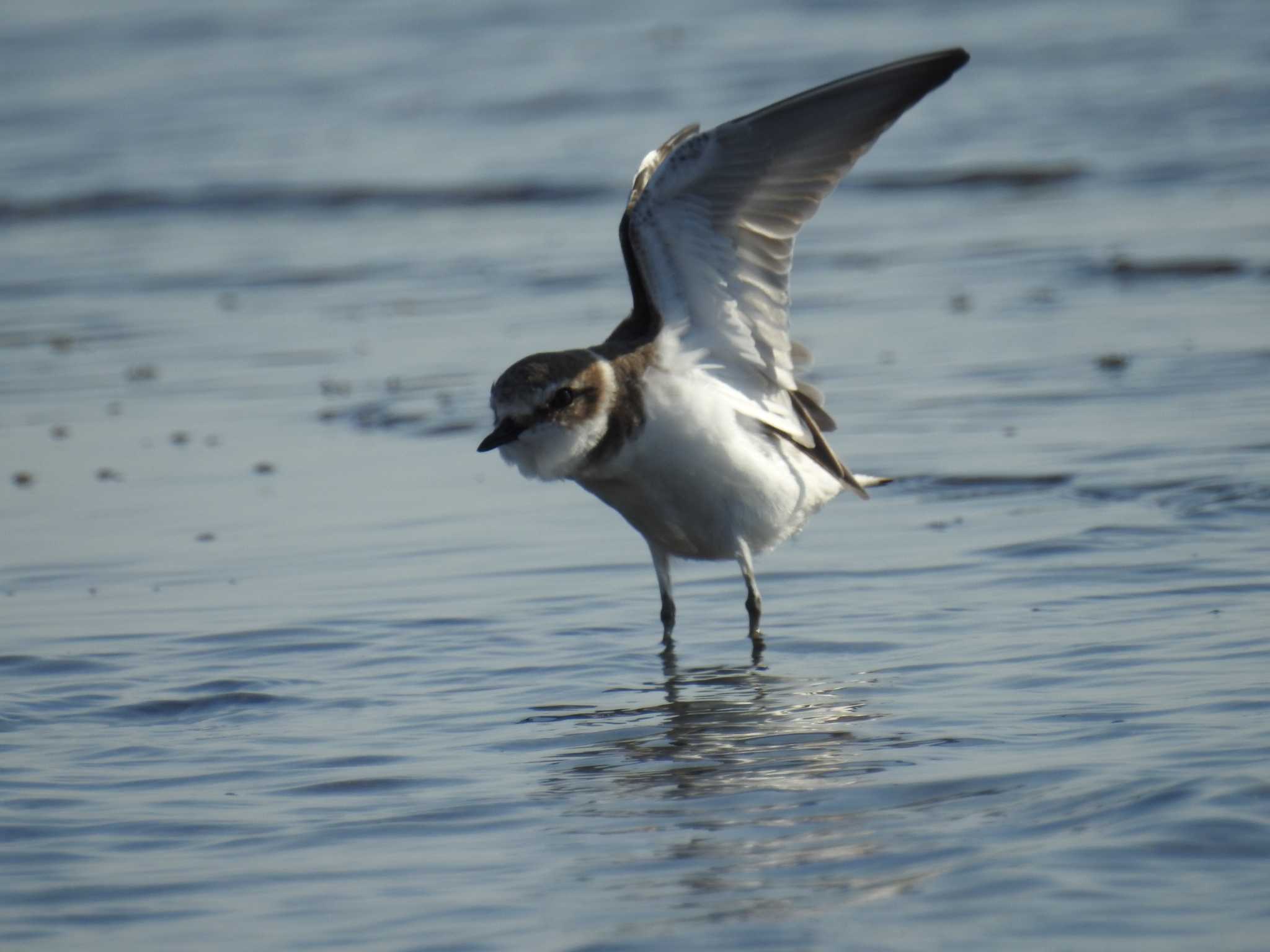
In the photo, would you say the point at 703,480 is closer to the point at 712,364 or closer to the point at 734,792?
the point at 712,364

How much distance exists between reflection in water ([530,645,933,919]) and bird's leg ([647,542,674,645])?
0.34m

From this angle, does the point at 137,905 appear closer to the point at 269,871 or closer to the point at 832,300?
the point at 269,871

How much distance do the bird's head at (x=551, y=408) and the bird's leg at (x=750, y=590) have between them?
748 mm

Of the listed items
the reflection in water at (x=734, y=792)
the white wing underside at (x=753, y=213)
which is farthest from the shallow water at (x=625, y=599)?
the white wing underside at (x=753, y=213)

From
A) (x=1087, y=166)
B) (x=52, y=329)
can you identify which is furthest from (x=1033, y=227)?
(x=52, y=329)

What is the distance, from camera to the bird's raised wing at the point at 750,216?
578cm

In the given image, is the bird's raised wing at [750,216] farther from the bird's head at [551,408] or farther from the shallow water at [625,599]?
the shallow water at [625,599]

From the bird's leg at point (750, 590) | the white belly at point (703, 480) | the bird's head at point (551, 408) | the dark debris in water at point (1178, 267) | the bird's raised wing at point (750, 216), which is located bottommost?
the bird's leg at point (750, 590)

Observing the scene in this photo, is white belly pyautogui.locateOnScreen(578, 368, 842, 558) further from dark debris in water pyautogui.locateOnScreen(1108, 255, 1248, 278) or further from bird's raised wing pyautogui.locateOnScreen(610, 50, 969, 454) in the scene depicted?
dark debris in water pyautogui.locateOnScreen(1108, 255, 1248, 278)

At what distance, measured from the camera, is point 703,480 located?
613 centimetres

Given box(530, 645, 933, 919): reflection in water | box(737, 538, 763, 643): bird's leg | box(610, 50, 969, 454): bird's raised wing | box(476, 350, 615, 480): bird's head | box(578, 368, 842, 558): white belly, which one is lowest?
box(530, 645, 933, 919): reflection in water

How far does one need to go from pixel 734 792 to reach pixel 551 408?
1.54 m

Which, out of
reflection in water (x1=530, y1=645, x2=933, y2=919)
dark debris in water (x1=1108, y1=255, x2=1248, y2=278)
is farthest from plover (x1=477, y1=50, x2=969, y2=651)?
dark debris in water (x1=1108, y1=255, x2=1248, y2=278)

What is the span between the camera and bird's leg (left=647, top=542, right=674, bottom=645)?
626 cm
